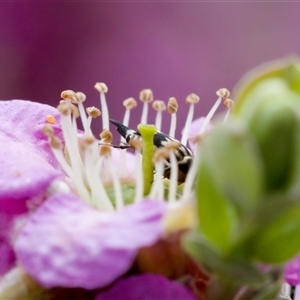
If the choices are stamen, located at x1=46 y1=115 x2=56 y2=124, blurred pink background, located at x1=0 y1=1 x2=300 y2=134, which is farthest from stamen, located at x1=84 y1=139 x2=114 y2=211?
blurred pink background, located at x1=0 y1=1 x2=300 y2=134

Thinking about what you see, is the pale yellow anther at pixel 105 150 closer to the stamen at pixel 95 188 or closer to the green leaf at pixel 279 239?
the stamen at pixel 95 188

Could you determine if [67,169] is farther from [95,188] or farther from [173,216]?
[173,216]

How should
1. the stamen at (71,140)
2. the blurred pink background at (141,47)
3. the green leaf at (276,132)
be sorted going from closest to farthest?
1. the green leaf at (276,132)
2. the stamen at (71,140)
3. the blurred pink background at (141,47)

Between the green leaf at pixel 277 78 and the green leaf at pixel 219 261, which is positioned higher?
the green leaf at pixel 277 78

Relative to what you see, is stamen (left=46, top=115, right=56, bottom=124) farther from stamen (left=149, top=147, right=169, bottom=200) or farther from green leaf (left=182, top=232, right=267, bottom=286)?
green leaf (left=182, top=232, right=267, bottom=286)

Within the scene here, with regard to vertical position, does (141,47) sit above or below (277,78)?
below

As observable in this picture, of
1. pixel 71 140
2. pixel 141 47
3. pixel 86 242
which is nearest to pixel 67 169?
pixel 71 140

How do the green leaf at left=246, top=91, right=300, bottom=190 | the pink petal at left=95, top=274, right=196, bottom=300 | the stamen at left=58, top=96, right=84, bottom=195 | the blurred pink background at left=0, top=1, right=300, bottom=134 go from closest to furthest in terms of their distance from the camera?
the green leaf at left=246, top=91, right=300, bottom=190
the pink petal at left=95, top=274, right=196, bottom=300
the stamen at left=58, top=96, right=84, bottom=195
the blurred pink background at left=0, top=1, right=300, bottom=134

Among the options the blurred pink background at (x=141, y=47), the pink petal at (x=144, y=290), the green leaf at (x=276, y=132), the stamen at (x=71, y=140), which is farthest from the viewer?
the blurred pink background at (x=141, y=47)

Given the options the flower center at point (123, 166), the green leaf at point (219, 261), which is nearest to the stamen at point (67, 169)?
the flower center at point (123, 166)
